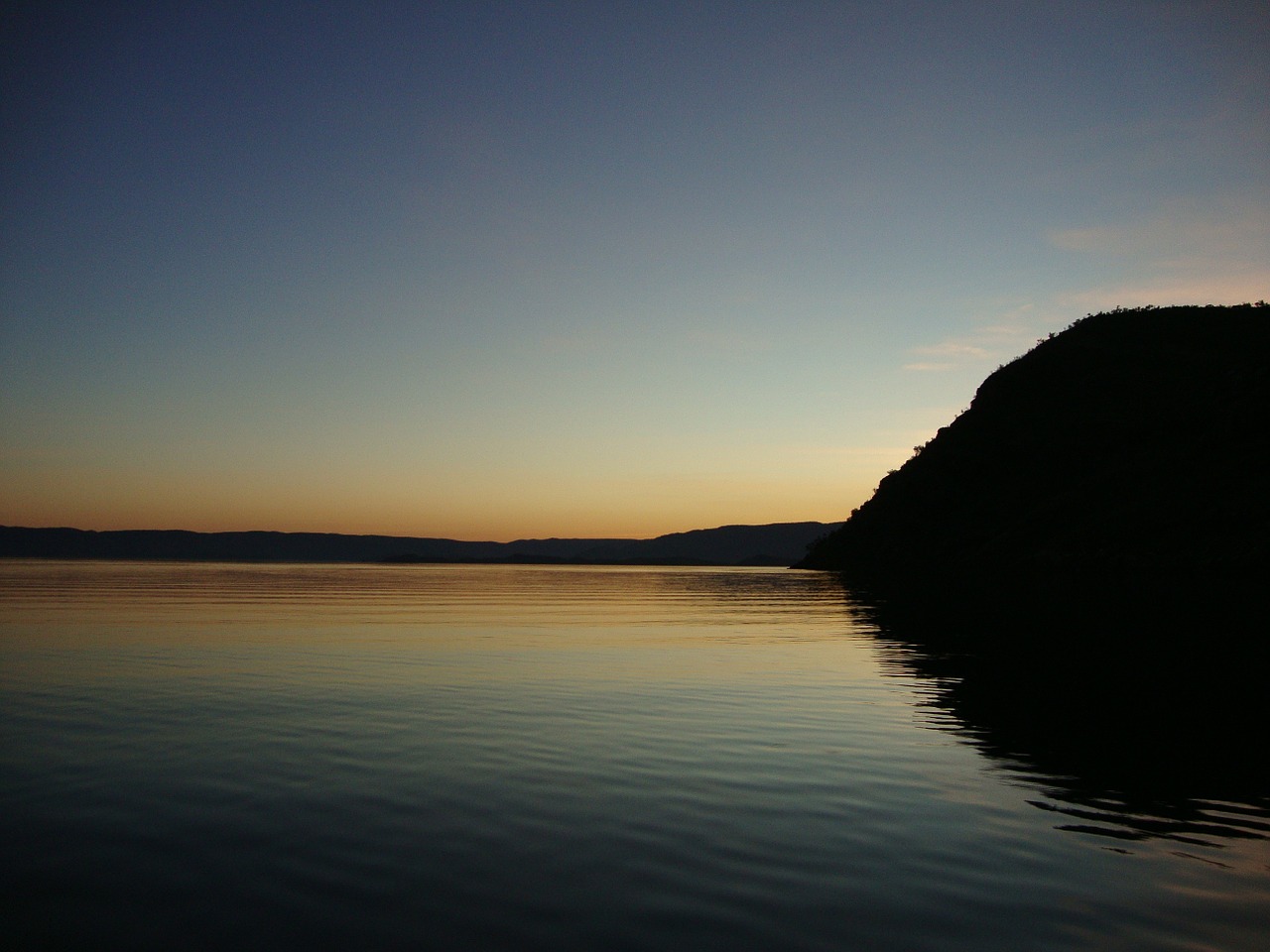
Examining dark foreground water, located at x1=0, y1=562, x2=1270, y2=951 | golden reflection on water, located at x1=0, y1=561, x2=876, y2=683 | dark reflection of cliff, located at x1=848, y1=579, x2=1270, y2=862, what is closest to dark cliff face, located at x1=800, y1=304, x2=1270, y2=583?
golden reflection on water, located at x1=0, y1=561, x2=876, y2=683

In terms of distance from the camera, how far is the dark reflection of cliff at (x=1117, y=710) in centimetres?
1356

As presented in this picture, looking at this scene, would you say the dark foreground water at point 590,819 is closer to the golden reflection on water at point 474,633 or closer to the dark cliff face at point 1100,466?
the golden reflection on water at point 474,633

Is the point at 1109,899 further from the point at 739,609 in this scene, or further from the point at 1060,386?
the point at 1060,386

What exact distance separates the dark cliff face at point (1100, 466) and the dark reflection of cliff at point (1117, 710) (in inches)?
2181

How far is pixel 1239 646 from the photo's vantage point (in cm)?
3359

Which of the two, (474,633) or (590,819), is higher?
(590,819)

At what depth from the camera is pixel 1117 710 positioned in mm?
21609

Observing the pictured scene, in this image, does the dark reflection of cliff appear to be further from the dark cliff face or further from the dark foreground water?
the dark cliff face

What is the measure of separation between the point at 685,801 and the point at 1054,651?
84.0ft

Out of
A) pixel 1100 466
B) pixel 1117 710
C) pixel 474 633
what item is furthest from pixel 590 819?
pixel 1100 466

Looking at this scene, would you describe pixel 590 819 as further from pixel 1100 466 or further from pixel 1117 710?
pixel 1100 466

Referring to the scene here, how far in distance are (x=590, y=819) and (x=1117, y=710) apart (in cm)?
1603

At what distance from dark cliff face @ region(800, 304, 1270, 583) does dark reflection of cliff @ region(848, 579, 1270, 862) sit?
55396 millimetres

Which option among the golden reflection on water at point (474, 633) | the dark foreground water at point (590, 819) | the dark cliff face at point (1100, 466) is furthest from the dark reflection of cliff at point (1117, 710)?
the dark cliff face at point (1100, 466)
